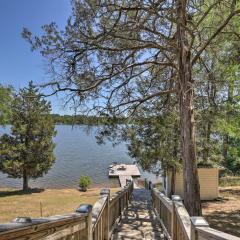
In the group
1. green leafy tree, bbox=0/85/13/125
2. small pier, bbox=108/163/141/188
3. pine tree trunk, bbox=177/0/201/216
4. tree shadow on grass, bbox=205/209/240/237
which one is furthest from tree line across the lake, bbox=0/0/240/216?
small pier, bbox=108/163/141/188

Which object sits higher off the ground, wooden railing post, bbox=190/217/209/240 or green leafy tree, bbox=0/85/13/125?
green leafy tree, bbox=0/85/13/125

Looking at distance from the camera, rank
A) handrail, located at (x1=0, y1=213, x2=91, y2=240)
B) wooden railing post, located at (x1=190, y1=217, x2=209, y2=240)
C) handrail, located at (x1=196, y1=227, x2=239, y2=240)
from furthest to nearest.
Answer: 1. wooden railing post, located at (x1=190, y1=217, x2=209, y2=240)
2. handrail, located at (x1=196, y1=227, x2=239, y2=240)
3. handrail, located at (x1=0, y1=213, x2=91, y2=240)

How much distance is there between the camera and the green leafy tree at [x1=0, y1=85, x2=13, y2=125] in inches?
997

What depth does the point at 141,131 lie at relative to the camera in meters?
14.0

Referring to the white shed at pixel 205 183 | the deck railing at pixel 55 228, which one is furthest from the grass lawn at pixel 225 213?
the deck railing at pixel 55 228

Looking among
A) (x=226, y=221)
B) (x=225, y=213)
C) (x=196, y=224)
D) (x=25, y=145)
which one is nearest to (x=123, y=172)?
(x=25, y=145)

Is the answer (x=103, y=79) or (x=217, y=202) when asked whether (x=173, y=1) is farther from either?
(x=217, y=202)

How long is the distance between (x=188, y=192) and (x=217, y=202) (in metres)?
7.98

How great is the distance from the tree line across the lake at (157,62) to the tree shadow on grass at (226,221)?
167 cm

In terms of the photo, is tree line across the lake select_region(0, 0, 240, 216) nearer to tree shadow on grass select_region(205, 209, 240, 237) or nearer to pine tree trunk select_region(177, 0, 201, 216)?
pine tree trunk select_region(177, 0, 201, 216)

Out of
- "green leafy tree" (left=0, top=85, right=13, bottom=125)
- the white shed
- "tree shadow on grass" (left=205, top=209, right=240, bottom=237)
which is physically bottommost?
"tree shadow on grass" (left=205, top=209, right=240, bottom=237)

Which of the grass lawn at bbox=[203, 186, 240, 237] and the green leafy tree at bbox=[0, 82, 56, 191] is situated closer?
the grass lawn at bbox=[203, 186, 240, 237]

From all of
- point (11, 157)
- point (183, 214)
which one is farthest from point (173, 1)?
point (11, 157)

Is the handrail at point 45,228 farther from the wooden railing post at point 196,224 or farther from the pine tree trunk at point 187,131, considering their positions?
the pine tree trunk at point 187,131
